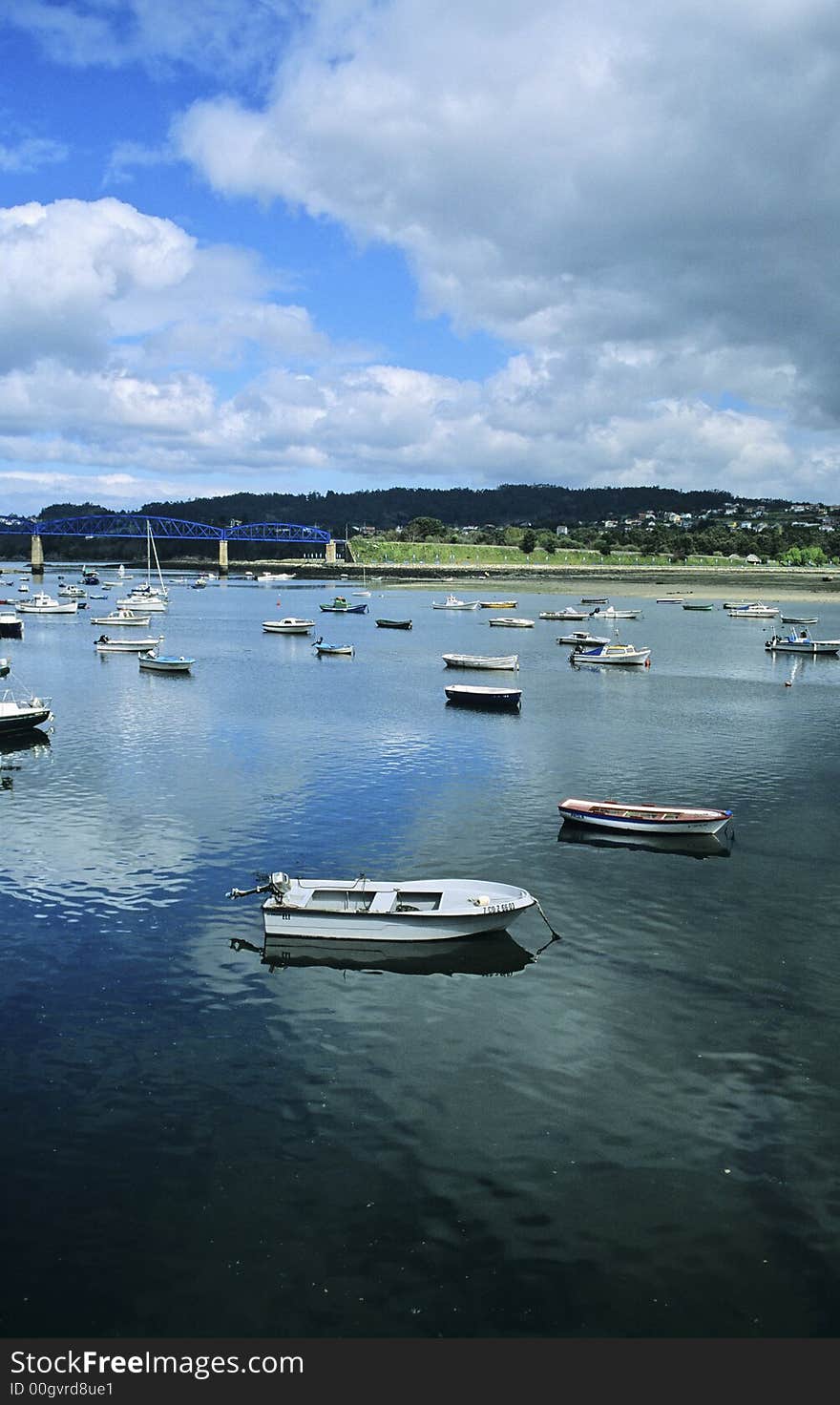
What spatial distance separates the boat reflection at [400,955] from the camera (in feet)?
111

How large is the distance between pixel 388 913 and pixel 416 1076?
28.0 feet

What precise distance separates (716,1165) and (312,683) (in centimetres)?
8450

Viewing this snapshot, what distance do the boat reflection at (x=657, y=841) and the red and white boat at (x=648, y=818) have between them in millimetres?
393

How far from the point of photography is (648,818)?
4784cm

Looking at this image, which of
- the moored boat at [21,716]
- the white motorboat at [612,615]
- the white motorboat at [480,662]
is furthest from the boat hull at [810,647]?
the moored boat at [21,716]

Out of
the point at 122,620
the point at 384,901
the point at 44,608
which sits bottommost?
the point at 384,901

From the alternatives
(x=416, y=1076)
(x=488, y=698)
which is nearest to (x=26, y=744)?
(x=488, y=698)

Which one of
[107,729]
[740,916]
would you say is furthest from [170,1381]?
[107,729]

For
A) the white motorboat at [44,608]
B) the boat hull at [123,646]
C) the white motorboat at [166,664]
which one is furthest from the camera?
the white motorboat at [44,608]

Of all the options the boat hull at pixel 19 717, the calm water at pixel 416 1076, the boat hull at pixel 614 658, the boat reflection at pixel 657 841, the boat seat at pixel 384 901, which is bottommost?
the calm water at pixel 416 1076

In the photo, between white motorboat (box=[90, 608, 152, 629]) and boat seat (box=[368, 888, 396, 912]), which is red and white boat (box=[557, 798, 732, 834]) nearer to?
boat seat (box=[368, 888, 396, 912])

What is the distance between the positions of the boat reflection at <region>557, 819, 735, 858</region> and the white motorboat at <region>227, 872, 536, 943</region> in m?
13.2

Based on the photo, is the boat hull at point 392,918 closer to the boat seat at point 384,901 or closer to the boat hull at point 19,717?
the boat seat at point 384,901

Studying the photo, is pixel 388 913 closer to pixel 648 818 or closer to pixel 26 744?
pixel 648 818
